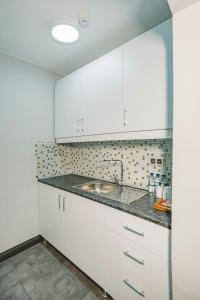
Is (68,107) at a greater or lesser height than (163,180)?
greater

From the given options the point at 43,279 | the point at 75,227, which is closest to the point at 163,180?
the point at 75,227

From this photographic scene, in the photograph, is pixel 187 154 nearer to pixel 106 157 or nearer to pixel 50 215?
pixel 106 157

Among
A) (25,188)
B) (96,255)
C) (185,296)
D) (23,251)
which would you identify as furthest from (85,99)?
(23,251)

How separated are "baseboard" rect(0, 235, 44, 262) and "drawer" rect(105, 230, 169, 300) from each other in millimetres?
1128

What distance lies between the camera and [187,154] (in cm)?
77

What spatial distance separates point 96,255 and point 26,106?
1.74 m

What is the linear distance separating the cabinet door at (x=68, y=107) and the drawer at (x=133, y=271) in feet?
3.84

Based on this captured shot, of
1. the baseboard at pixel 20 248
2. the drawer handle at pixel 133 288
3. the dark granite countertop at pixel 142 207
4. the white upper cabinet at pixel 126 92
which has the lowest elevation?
the baseboard at pixel 20 248

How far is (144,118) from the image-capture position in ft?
4.04

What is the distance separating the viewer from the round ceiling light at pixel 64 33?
4.41ft

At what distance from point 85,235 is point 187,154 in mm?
1135

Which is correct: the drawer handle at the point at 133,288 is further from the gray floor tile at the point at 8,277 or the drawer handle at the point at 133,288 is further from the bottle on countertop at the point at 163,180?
the gray floor tile at the point at 8,277

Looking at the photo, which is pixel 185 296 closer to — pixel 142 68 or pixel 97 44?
pixel 142 68

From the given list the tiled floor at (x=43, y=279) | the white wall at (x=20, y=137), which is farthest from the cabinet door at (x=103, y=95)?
the tiled floor at (x=43, y=279)
